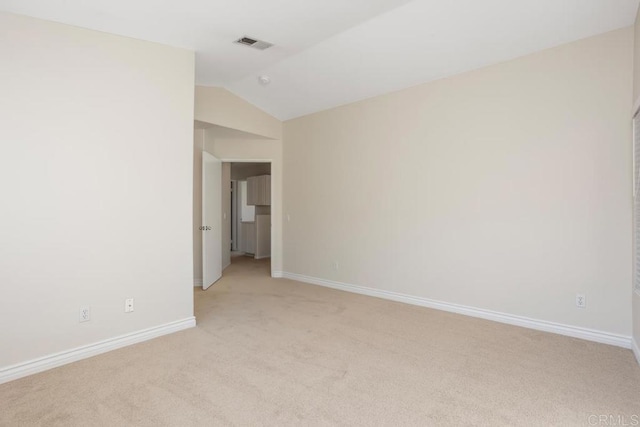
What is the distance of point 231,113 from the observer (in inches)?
201

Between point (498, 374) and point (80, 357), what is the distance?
3.11 m

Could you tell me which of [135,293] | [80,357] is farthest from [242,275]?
[80,357]

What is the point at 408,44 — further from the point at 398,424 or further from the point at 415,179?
the point at 398,424

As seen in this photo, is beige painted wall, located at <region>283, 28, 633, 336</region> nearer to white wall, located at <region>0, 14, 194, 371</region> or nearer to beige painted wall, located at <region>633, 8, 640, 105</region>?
beige painted wall, located at <region>633, 8, 640, 105</region>

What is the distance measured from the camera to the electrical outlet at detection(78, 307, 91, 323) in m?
2.80

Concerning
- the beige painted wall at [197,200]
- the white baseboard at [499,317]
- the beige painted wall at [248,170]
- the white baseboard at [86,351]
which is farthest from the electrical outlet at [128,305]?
the beige painted wall at [248,170]

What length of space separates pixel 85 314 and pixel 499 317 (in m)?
3.77

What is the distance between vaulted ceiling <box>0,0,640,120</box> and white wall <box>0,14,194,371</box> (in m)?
0.28

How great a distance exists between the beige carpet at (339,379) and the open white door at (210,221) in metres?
1.62

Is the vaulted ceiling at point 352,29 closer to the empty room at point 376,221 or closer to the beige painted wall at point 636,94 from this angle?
the empty room at point 376,221

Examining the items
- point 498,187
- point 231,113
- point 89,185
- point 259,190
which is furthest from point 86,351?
point 259,190

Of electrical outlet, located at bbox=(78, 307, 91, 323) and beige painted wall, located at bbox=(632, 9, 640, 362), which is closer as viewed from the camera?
beige painted wall, located at bbox=(632, 9, 640, 362)

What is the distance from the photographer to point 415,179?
4277 millimetres

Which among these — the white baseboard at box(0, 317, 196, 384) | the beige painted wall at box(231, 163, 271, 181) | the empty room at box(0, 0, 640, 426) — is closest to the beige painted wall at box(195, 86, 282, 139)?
the empty room at box(0, 0, 640, 426)
